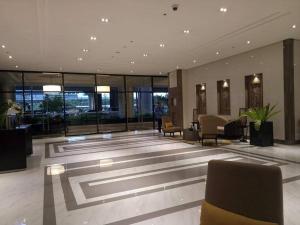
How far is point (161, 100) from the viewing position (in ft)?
52.5

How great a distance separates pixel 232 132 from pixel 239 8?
17.0ft

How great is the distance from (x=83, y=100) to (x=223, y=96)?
25.7 ft

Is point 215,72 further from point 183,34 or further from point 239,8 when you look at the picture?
point 239,8

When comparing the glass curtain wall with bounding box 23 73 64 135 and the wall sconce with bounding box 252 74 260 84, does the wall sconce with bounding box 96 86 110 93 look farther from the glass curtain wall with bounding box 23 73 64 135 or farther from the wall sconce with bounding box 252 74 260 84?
the wall sconce with bounding box 252 74 260 84

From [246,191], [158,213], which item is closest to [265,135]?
[158,213]

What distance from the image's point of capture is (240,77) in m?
10.0

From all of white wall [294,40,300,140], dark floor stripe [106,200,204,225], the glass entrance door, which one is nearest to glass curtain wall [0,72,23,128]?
the glass entrance door

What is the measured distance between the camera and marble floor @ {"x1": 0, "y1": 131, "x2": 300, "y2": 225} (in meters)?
3.29

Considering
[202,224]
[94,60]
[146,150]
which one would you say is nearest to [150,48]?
[94,60]

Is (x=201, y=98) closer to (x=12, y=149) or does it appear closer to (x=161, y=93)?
(x=161, y=93)

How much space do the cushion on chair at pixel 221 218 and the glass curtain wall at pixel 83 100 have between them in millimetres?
11716

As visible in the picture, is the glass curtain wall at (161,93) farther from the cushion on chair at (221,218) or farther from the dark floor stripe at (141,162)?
the cushion on chair at (221,218)

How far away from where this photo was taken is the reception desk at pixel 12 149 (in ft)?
19.1

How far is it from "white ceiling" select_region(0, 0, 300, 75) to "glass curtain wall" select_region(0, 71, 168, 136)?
2.93 meters
